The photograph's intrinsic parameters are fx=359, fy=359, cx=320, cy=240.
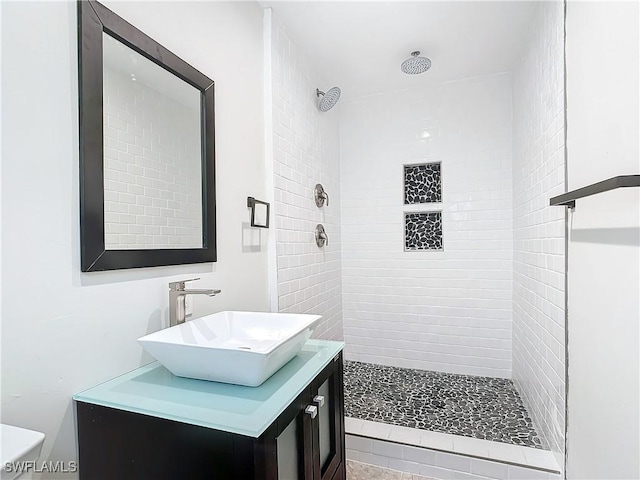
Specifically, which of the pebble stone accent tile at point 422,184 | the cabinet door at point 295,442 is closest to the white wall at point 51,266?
the cabinet door at point 295,442

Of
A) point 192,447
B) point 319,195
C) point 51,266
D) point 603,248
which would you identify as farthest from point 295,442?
point 319,195

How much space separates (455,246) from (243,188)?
1990 millimetres

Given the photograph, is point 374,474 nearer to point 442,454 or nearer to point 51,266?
point 442,454

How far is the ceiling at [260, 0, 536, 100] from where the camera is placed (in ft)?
7.02

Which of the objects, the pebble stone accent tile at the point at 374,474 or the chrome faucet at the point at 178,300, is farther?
the pebble stone accent tile at the point at 374,474

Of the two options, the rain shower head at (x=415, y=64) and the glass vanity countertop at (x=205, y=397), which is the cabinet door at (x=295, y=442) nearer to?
the glass vanity countertop at (x=205, y=397)

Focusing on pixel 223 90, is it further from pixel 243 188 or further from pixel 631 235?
pixel 631 235

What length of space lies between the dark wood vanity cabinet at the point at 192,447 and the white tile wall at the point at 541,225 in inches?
51.0

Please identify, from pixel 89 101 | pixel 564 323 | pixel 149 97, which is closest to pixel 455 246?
pixel 564 323

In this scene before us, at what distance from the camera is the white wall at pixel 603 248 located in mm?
1103

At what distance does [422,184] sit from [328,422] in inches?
90.2

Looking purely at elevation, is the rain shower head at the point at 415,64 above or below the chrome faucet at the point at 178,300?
above

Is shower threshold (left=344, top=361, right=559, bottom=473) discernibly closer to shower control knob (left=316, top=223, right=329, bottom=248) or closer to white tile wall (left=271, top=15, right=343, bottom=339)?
white tile wall (left=271, top=15, right=343, bottom=339)

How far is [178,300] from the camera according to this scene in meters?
1.40
